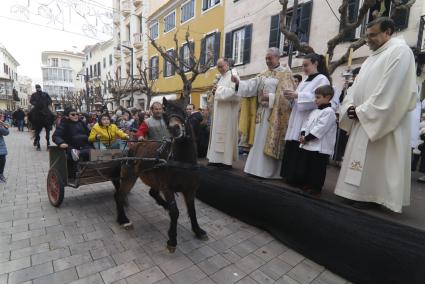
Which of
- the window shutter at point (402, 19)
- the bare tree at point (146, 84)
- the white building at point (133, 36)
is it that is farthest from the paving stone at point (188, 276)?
the white building at point (133, 36)

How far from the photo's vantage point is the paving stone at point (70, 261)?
2734mm

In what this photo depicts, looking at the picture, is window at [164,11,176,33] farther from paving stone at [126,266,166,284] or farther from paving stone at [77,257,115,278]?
paving stone at [126,266,166,284]

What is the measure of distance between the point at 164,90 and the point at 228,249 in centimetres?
1874

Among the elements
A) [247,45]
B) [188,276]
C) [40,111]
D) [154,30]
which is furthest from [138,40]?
[188,276]

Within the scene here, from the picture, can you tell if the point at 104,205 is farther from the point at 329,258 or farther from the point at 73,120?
the point at 329,258

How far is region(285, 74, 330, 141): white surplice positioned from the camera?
331 centimetres

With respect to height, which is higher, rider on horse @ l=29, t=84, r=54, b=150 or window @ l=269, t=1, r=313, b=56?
window @ l=269, t=1, r=313, b=56

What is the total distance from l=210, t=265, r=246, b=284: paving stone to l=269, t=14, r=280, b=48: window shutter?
10.4m

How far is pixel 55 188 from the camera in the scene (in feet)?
14.4

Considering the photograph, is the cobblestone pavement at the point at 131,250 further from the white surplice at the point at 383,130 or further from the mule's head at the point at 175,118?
the mule's head at the point at 175,118

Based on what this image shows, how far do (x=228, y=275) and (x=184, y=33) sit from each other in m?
17.9

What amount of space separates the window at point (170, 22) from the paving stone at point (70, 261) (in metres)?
18.9

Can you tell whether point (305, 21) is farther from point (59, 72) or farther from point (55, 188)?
point (59, 72)

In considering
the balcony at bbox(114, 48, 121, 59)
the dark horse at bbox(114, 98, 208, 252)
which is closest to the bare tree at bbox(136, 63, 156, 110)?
the balcony at bbox(114, 48, 121, 59)
